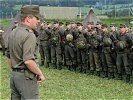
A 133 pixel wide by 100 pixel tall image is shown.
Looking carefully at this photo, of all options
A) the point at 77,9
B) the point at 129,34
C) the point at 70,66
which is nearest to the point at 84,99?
the point at 129,34

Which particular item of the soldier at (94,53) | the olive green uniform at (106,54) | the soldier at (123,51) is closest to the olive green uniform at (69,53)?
the soldier at (94,53)

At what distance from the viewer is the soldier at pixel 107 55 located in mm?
13500

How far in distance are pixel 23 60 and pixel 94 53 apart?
883 centimetres

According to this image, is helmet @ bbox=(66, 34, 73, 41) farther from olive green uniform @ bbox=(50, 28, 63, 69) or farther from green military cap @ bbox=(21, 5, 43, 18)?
green military cap @ bbox=(21, 5, 43, 18)

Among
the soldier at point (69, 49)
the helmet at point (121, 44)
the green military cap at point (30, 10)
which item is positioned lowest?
the soldier at point (69, 49)

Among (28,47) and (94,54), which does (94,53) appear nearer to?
(94,54)

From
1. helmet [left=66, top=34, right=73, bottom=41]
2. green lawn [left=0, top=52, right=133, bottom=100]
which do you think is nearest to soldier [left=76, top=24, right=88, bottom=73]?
helmet [left=66, top=34, right=73, bottom=41]

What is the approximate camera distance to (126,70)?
1303 centimetres

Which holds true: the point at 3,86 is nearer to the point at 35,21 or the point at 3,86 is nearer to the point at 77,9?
the point at 35,21

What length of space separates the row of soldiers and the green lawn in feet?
1.82

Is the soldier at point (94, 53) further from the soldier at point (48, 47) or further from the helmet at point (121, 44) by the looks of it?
the soldier at point (48, 47)

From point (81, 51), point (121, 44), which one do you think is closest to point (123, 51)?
point (121, 44)

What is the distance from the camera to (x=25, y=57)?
5652 millimetres

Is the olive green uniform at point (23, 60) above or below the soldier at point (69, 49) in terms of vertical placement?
above
